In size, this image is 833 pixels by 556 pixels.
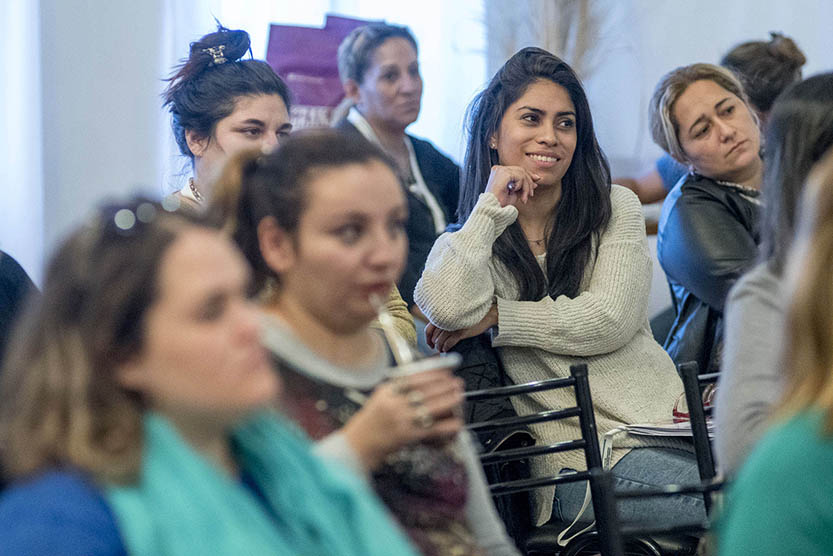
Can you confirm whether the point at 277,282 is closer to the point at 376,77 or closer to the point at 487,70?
the point at 376,77

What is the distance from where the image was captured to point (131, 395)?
88 centimetres

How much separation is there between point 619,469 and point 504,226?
526mm

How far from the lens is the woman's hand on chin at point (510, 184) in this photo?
2195mm

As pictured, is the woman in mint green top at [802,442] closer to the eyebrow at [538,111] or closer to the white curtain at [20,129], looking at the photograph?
the eyebrow at [538,111]

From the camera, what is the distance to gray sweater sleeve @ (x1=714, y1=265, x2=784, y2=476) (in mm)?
1291

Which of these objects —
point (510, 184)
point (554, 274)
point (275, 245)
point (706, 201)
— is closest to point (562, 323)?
point (554, 274)

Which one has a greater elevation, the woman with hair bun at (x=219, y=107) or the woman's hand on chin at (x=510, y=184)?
the woman with hair bun at (x=219, y=107)

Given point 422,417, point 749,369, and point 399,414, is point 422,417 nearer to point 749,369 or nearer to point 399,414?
point 399,414

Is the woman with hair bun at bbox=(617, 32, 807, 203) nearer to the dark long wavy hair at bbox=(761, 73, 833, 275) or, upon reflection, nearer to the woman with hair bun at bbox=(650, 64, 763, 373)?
the woman with hair bun at bbox=(650, 64, 763, 373)

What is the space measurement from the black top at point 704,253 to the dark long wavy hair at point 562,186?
280 mm

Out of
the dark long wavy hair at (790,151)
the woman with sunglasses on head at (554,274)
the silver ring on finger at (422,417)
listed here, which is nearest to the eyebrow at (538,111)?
the woman with sunglasses on head at (554,274)

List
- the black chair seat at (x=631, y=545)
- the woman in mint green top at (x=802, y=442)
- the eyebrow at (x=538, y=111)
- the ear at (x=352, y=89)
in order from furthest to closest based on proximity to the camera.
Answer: the ear at (x=352, y=89)
the eyebrow at (x=538, y=111)
the black chair seat at (x=631, y=545)
the woman in mint green top at (x=802, y=442)

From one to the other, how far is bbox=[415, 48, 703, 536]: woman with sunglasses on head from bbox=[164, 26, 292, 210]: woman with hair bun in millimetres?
444

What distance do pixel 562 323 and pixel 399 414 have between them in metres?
1.10
